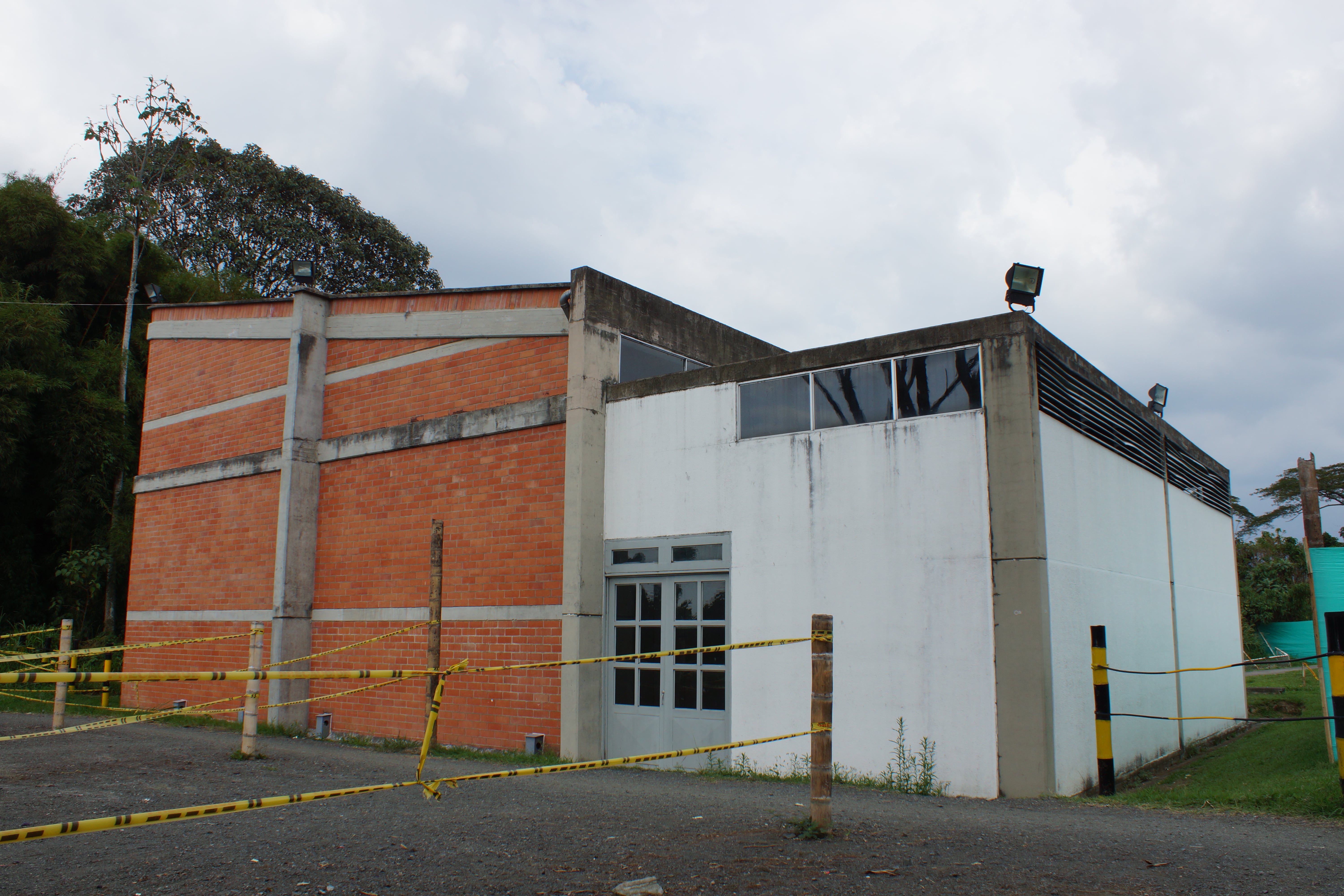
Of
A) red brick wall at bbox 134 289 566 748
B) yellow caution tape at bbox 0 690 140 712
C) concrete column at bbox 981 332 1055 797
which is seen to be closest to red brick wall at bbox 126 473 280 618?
red brick wall at bbox 134 289 566 748

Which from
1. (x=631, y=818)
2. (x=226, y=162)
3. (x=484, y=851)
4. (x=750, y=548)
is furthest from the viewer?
(x=226, y=162)

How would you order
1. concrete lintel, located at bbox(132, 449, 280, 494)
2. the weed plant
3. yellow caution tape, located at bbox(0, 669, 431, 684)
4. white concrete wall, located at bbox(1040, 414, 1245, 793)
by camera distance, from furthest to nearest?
concrete lintel, located at bbox(132, 449, 280, 494) < white concrete wall, located at bbox(1040, 414, 1245, 793) < the weed plant < yellow caution tape, located at bbox(0, 669, 431, 684)

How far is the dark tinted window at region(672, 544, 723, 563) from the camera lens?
1038cm

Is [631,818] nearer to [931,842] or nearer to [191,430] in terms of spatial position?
[931,842]

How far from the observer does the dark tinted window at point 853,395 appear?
30.9 feet

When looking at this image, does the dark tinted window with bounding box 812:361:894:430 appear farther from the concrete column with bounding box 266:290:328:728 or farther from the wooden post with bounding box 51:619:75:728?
the wooden post with bounding box 51:619:75:728

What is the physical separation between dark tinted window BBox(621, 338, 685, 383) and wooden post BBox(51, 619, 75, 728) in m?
8.04

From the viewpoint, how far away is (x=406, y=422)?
13609 millimetres

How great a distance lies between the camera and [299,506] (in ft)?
47.5

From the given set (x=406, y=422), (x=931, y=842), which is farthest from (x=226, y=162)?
(x=931, y=842)

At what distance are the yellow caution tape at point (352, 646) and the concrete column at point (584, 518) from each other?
198 cm

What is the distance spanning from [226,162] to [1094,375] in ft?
109

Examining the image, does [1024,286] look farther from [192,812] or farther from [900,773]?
[192,812]

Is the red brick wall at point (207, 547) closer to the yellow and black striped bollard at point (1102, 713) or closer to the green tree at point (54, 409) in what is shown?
the green tree at point (54, 409)
